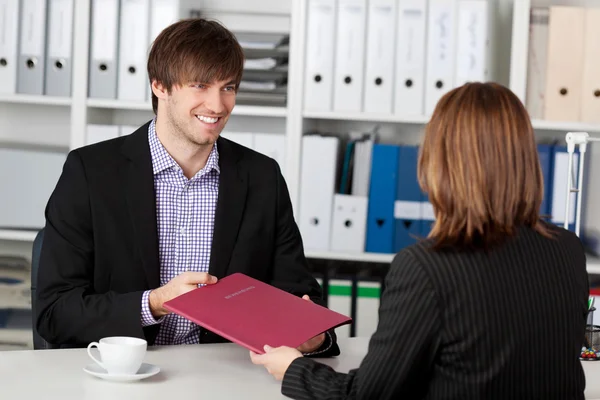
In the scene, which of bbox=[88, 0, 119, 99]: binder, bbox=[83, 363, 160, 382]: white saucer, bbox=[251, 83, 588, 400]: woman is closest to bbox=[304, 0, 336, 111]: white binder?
bbox=[88, 0, 119, 99]: binder

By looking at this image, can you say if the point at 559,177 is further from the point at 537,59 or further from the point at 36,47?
the point at 36,47

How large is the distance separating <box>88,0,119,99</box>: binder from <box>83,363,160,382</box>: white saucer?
1.53 m

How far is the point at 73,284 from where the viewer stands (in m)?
1.81

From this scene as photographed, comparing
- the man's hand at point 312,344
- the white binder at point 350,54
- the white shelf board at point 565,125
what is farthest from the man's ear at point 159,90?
the white shelf board at point 565,125

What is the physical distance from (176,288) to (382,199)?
4.27 feet

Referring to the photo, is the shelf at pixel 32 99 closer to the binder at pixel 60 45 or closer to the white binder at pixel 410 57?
the binder at pixel 60 45

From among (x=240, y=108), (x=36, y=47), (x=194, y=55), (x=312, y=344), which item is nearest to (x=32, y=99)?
(x=36, y=47)

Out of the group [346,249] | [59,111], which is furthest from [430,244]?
[59,111]

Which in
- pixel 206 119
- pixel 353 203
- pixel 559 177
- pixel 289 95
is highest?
pixel 289 95

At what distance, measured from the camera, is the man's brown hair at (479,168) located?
122 cm

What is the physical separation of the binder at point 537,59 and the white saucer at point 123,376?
173cm

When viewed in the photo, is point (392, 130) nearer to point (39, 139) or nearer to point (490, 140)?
point (39, 139)

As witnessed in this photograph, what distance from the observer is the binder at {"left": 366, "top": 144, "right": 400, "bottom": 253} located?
2824mm

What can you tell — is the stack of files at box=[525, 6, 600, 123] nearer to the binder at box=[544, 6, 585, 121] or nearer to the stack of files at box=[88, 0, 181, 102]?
the binder at box=[544, 6, 585, 121]
